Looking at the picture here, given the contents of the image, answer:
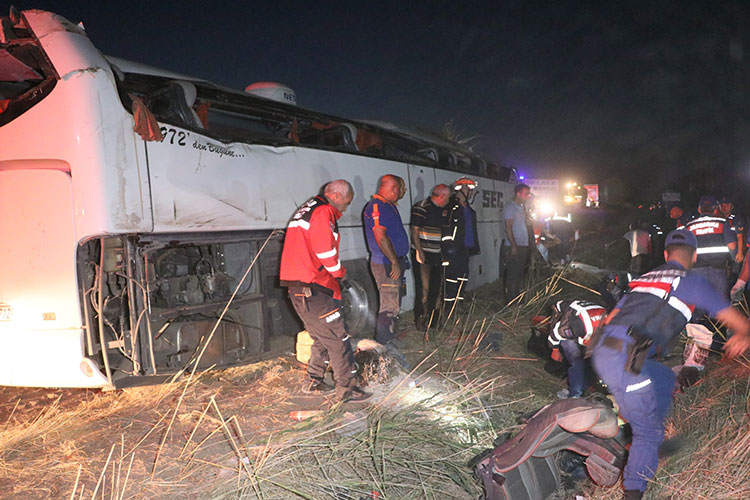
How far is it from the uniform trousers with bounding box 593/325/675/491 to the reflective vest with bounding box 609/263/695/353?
10 cm

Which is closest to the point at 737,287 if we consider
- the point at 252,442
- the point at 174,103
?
the point at 252,442

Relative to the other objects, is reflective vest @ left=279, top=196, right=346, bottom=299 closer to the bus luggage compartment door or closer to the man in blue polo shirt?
the man in blue polo shirt

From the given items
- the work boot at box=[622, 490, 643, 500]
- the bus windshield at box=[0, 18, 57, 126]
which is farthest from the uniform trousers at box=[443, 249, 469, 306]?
the bus windshield at box=[0, 18, 57, 126]

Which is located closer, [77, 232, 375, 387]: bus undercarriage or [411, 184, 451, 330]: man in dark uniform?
[77, 232, 375, 387]: bus undercarriage

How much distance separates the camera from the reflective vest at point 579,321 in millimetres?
3924

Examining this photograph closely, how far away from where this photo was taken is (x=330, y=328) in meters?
3.96

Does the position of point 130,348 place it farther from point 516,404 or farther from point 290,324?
point 516,404

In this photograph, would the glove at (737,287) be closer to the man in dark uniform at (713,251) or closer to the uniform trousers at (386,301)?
the man in dark uniform at (713,251)

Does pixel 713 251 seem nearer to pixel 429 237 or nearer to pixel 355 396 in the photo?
pixel 429 237

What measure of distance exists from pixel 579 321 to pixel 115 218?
368cm

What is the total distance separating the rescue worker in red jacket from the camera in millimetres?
3887

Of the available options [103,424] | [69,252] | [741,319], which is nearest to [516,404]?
[741,319]

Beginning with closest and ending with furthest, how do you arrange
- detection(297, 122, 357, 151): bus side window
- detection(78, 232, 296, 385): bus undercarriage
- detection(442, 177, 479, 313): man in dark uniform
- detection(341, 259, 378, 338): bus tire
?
detection(78, 232, 296, 385): bus undercarriage, detection(341, 259, 378, 338): bus tire, detection(297, 122, 357, 151): bus side window, detection(442, 177, 479, 313): man in dark uniform

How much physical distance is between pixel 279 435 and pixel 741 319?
3058 mm
